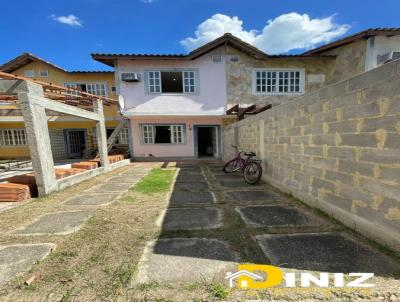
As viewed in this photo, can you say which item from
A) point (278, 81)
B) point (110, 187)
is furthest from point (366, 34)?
point (110, 187)

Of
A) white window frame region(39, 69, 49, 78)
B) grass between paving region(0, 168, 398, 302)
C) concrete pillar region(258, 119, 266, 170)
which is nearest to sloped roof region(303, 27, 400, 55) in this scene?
concrete pillar region(258, 119, 266, 170)

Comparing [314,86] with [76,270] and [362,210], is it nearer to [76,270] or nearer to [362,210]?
[362,210]

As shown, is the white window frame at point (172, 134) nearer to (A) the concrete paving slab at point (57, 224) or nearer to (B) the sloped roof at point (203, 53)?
(B) the sloped roof at point (203, 53)

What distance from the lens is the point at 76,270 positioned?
1.97 meters

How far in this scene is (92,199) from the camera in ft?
14.5

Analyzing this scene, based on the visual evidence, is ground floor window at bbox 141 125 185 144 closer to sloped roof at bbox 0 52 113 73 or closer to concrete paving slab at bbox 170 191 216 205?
sloped roof at bbox 0 52 113 73

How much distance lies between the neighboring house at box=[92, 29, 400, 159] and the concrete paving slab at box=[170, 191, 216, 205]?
701 cm

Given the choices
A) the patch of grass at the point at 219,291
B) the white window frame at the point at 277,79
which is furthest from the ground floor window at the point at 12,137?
the patch of grass at the point at 219,291

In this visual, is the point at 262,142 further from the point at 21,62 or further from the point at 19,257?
the point at 21,62

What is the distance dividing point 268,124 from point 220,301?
15.0 ft

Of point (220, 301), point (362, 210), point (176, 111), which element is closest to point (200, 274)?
point (220, 301)

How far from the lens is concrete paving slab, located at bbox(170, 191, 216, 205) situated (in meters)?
4.11

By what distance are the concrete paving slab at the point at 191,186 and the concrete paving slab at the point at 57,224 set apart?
233 cm
